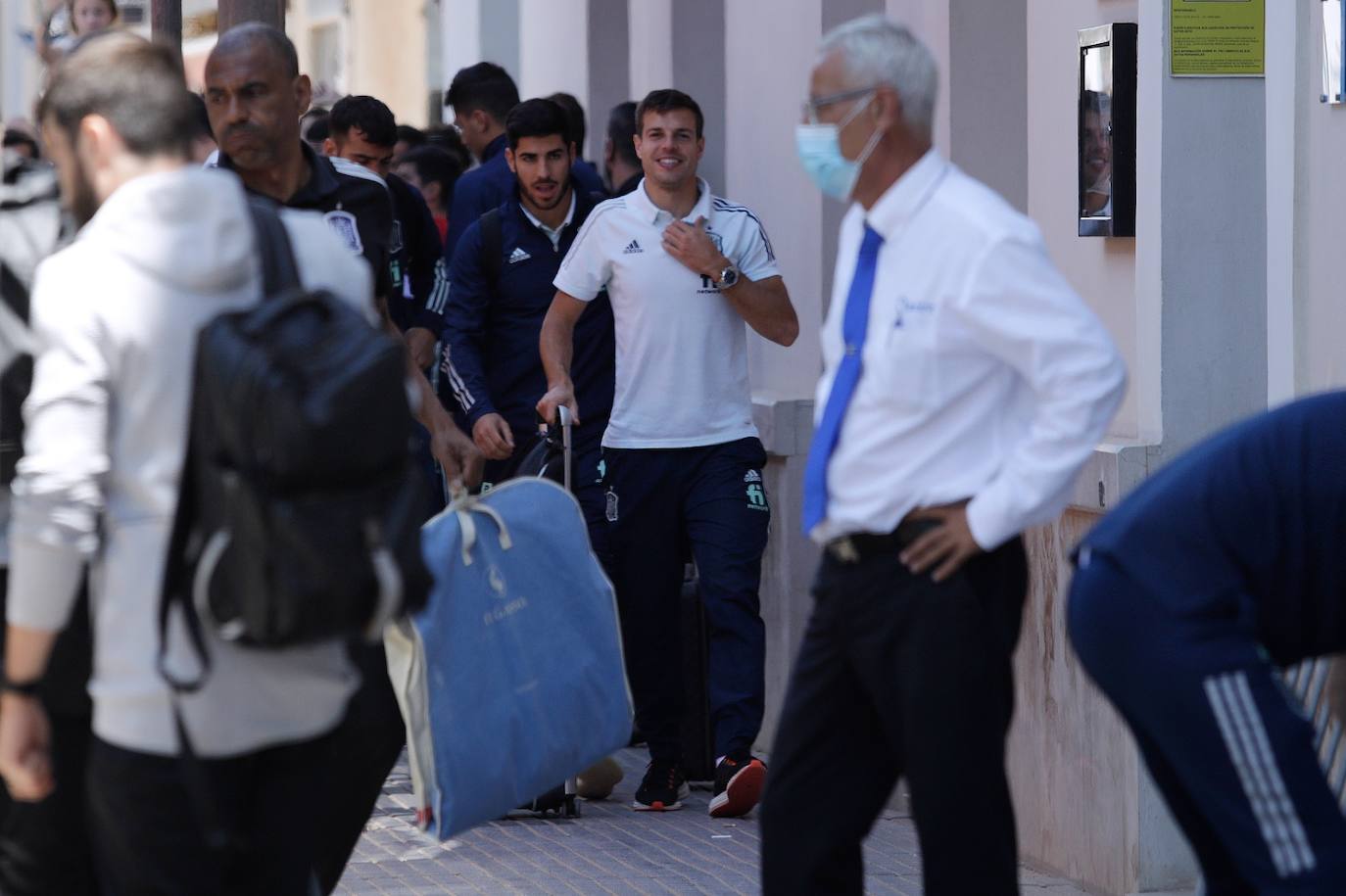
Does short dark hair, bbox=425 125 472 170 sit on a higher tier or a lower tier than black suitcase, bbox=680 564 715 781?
higher

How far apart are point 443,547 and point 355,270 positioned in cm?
173

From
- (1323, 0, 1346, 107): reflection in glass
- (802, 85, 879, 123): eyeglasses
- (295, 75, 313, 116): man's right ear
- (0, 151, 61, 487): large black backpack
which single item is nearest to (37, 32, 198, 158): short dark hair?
(0, 151, 61, 487): large black backpack

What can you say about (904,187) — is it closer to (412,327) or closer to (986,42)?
(986,42)

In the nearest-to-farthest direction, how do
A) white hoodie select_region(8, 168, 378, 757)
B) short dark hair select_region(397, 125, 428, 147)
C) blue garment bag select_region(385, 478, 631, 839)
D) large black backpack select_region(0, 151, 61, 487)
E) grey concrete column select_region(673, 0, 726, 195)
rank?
1. white hoodie select_region(8, 168, 378, 757)
2. large black backpack select_region(0, 151, 61, 487)
3. blue garment bag select_region(385, 478, 631, 839)
4. grey concrete column select_region(673, 0, 726, 195)
5. short dark hair select_region(397, 125, 428, 147)

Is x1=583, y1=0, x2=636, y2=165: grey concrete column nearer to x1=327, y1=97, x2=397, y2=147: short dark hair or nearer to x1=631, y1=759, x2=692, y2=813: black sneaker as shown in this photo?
x1=327, y1=97, x2=397, y2=147: short dark hair

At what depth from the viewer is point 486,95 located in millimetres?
10500

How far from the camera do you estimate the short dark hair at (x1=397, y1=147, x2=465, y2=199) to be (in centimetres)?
1087

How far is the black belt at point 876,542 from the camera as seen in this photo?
4.18m

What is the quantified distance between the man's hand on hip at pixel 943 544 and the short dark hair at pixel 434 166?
6932 mm

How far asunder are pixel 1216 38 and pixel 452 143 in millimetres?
6904

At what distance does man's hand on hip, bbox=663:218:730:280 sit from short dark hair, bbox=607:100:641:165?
244 centimetres

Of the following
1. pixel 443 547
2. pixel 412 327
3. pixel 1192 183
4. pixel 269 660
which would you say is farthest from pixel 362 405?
pixel 412 327

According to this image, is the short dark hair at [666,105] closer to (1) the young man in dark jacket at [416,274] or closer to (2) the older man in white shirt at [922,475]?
(1) the young man in dark jacket at [416,274]

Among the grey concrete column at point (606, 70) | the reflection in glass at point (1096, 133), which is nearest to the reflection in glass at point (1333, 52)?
the reflection in glass at point (1096, 133)
